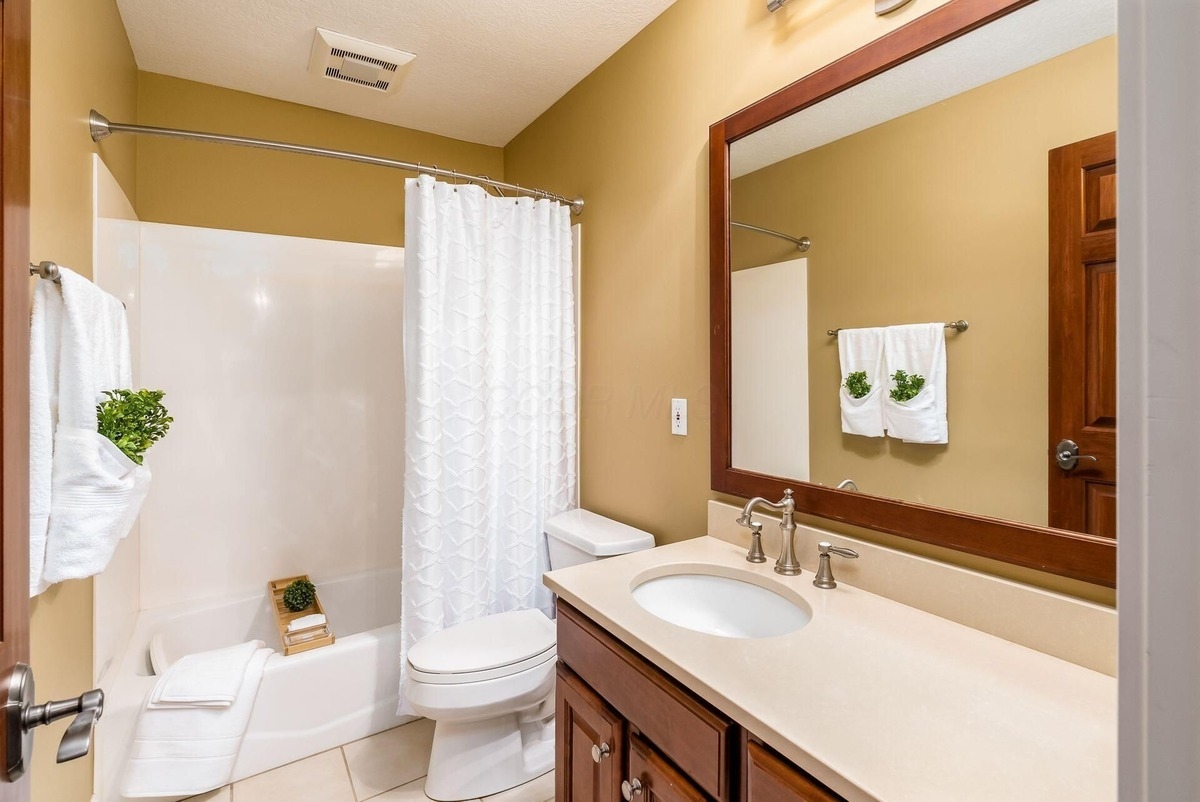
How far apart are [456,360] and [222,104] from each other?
1.59 meters

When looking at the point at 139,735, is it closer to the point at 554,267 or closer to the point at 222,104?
the point at 554,267

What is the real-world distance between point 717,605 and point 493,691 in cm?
70

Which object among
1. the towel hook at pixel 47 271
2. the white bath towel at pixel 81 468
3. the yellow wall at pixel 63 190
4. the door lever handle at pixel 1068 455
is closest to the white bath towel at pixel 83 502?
the white bath towel at pixel 81 468

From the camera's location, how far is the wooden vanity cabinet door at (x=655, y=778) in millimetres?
948

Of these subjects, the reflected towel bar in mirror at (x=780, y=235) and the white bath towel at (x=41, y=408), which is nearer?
the white bath towel at (x=41, y=408)

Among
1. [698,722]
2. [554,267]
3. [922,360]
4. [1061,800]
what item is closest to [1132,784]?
[1061,800]

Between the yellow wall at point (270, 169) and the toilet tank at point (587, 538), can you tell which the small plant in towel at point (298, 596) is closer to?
the toilet tank at point (587, 538)

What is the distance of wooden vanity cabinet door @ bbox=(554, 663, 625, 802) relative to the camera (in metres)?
1.13

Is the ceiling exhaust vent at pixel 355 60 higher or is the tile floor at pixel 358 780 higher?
the ceiling exhaust vent at pixel 355 60

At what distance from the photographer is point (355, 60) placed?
2.12 meters

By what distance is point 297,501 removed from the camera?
2572 millimetres

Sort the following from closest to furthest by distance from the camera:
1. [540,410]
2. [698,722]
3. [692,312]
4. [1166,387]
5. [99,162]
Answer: [1166,387]
[698,722]
[99,162]
[692,312]
[540,410]

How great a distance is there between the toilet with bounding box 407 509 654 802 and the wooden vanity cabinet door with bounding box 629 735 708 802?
53 cm

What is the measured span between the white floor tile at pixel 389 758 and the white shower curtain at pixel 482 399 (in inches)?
9.3
